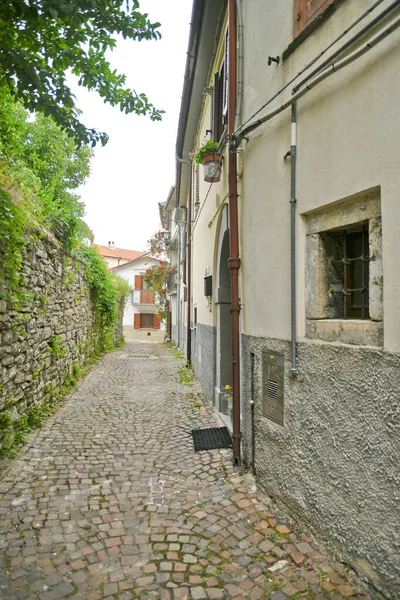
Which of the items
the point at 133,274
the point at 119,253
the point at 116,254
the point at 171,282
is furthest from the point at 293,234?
the point at 119,253

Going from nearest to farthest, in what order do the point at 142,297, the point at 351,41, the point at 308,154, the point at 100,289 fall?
the point at 351,41 < the point at 308,154 < the point at 100,289 < the point at 142,297

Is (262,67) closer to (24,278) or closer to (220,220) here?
(220,220)

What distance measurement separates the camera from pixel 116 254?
5044cm

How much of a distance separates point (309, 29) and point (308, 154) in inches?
36.7

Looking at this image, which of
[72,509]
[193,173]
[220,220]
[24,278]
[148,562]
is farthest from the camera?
[193,173]

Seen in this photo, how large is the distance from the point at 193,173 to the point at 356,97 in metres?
8.76

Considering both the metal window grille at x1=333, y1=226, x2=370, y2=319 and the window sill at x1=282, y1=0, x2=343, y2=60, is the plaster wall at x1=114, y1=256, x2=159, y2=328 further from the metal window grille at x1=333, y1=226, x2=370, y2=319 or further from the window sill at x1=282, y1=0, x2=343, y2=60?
the metal window grille at x1=333, y1=226, x2=370, y2=319

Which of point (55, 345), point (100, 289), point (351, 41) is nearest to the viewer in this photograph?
point (351, 41)

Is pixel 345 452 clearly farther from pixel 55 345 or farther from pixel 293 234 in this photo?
pixel 55 345

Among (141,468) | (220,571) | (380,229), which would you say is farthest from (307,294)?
(141,468)

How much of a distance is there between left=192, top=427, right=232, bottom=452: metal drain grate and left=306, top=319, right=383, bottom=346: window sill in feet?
7.79

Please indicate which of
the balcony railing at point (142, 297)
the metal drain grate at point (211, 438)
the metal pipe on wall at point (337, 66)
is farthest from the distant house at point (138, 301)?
the metal pipe on wall at point (337, 66)

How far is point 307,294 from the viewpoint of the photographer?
301 centimetres

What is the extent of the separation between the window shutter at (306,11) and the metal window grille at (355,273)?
5.44 feet
